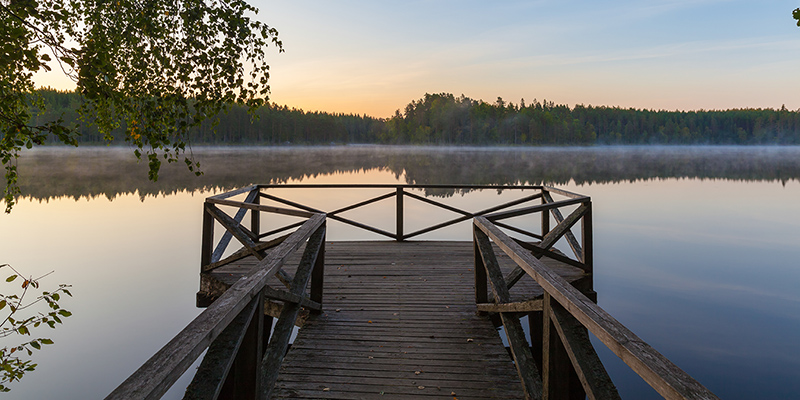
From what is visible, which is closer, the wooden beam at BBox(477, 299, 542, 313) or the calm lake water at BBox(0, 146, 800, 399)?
the wooden beam at BBox(477, 299, 542, 313)

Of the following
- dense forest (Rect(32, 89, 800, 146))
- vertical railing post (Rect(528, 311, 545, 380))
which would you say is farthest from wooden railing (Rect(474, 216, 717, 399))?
dense forest (Rect(32, 89, 800, 146))

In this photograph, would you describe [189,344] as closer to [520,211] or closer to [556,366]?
[556,366]

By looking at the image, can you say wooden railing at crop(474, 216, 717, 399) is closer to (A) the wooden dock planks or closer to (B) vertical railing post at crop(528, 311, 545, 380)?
(A) the wooden dock planks

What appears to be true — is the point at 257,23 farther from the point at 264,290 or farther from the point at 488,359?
the point at 488,359

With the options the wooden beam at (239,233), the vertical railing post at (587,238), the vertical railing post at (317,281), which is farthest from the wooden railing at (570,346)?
the wooden beam at (239,233)

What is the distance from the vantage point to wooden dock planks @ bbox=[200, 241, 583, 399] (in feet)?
11.0

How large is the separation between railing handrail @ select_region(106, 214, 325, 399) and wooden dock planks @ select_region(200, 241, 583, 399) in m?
1.27

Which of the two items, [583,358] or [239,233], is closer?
[583,358]

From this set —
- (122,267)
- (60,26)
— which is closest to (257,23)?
(60,26)

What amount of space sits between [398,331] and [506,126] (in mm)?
110218

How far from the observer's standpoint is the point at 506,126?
110 m

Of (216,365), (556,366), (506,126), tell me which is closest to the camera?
(216,365)

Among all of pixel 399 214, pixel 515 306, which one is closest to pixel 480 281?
pixel 515 306

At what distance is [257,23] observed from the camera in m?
4.32
